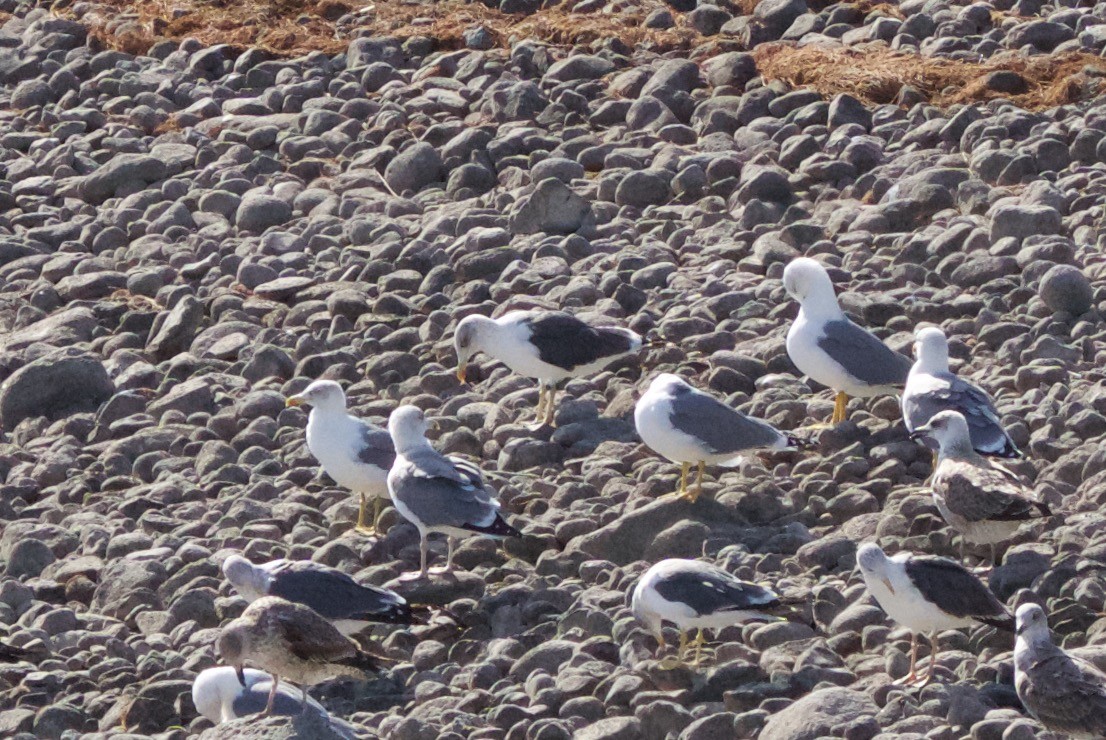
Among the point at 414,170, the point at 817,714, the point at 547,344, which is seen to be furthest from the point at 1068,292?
the point at 414,170

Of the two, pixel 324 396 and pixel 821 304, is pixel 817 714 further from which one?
pixel 324 396

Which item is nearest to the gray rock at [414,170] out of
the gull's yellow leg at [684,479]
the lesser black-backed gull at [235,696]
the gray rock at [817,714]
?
the gull's yellow leg at [684,479]

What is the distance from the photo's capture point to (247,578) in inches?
354

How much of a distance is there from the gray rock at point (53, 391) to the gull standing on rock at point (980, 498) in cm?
526

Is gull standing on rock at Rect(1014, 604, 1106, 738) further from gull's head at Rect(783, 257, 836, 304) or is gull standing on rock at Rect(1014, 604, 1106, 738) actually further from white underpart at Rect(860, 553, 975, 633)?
gull's head at Rect(783, 257, 836, 304)

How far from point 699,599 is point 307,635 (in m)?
1.63

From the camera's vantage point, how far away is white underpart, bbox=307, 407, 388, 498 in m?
10.2

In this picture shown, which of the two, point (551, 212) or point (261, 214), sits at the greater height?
point (551, 212)

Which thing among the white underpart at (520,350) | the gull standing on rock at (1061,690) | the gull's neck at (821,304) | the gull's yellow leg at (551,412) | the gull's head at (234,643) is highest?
the gull standing on rock at (1061,690)

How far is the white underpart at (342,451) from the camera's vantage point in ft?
33.3

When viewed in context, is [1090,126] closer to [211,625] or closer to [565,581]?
[565,581]

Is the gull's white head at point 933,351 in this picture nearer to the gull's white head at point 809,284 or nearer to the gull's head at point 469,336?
the gull's white head at point 809,284

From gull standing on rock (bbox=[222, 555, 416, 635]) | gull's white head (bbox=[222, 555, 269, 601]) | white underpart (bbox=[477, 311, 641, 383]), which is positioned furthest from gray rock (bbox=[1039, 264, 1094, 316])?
gull's white head (bbox=[222, 555, 269, 601])

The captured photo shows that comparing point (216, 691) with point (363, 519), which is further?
point (363, 519)
